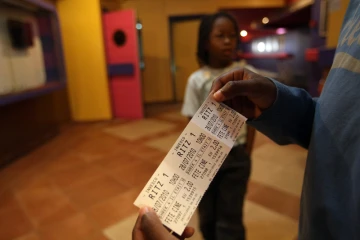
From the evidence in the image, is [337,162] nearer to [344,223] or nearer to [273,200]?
[344,223]

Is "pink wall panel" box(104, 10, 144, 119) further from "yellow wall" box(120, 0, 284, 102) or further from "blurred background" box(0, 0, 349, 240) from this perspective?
"yellow wall" box(120, 0, 284, 102)

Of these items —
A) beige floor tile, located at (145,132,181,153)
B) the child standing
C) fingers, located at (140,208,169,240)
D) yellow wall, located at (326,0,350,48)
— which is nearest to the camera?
fingers, located at (140,208,169,240)

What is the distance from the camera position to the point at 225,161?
96cm

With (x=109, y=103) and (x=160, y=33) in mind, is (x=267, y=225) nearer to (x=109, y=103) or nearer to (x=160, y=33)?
(x=109, y=103)

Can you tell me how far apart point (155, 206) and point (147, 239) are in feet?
0.15

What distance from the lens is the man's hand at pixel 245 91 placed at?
17.7 inches

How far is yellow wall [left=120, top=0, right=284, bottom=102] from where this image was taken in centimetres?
496

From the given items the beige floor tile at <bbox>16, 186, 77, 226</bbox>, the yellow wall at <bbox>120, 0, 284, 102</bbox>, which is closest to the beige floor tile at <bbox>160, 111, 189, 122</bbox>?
the yellow wall at <bbox>120, 0, 284, 102</bbox>

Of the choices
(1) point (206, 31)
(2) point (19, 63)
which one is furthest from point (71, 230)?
(2) point (19, 63)

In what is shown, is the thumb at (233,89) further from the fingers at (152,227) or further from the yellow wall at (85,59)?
the yellow wall at (85,59)

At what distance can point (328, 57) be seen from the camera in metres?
1.73

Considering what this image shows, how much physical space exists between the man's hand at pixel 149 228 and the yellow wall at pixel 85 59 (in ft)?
12.2

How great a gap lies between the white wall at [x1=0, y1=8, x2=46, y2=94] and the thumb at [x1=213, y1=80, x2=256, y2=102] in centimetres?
232

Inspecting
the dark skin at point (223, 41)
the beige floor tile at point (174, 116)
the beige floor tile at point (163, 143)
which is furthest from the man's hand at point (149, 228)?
the beige floor tile at point (174, 116)
